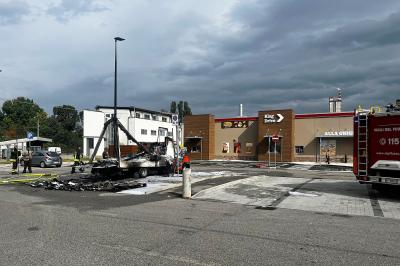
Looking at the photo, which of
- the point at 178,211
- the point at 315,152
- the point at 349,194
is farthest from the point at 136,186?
the point at 315,152

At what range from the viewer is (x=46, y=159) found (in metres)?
35.2

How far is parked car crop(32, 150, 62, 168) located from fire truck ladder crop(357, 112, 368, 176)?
27.6 metres

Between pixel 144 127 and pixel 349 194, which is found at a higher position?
pixel 144 127

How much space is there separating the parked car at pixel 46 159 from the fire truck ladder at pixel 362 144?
27.6 m

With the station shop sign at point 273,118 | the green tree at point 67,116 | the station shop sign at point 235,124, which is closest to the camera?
the station shop sign at point 273,118

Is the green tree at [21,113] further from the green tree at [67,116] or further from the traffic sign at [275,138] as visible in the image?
the traffic sign at [275,138]

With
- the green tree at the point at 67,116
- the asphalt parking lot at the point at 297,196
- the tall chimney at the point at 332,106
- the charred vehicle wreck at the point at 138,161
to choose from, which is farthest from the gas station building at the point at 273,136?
the green tree at the point at 67,116

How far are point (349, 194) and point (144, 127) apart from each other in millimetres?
64773

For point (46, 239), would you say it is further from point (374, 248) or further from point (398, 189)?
point (398, 189)

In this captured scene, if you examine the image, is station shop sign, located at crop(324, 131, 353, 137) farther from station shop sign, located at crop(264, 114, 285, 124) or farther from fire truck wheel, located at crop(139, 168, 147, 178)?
fire truck wheel, located at crop(139, 168, 147, 178)

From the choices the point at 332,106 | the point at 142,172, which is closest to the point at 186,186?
the point at 142,172

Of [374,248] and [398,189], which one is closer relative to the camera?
[374,248]

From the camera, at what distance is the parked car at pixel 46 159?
3519 cm

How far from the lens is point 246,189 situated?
15750mm
